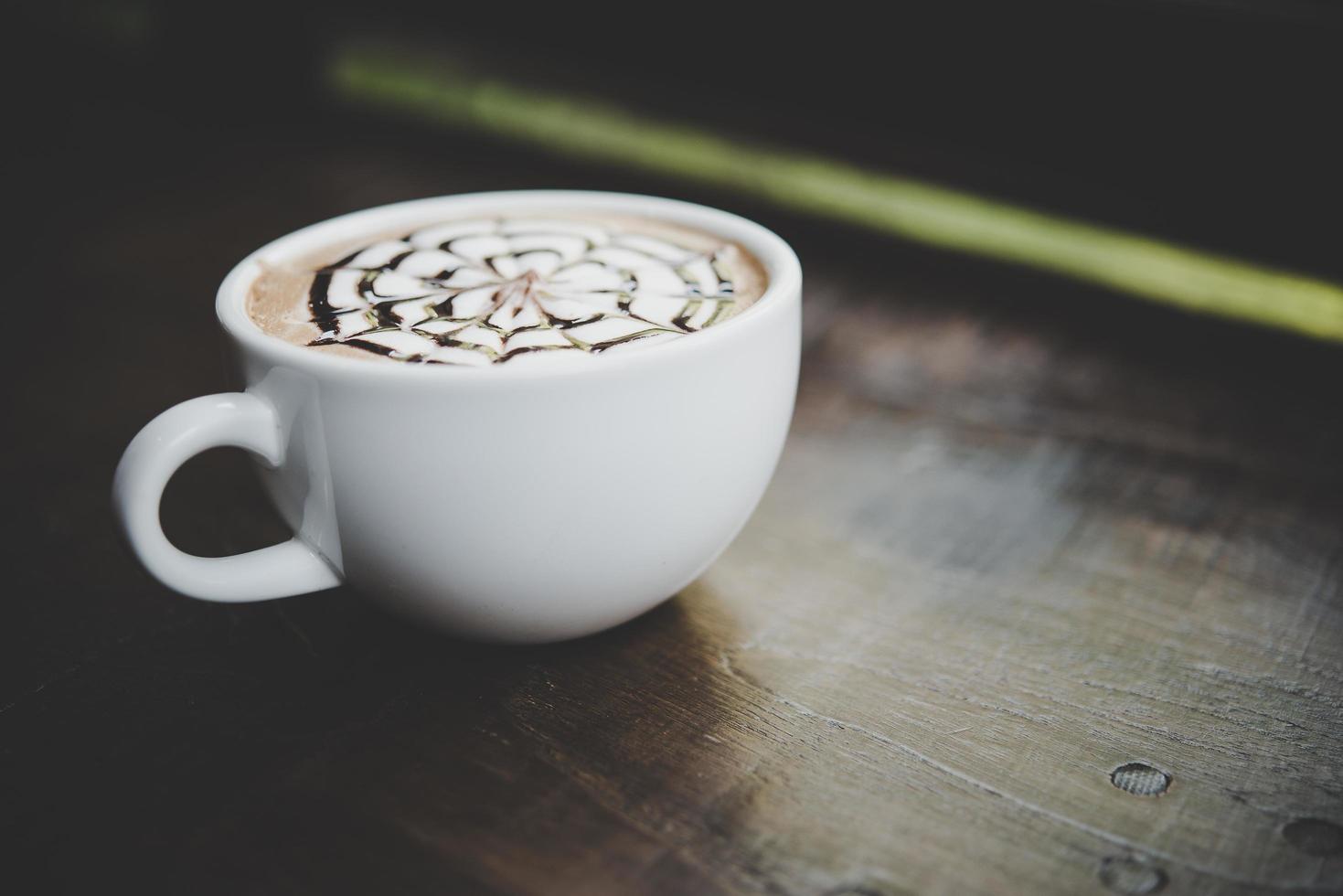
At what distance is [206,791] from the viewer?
1.37ft

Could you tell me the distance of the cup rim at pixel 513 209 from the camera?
1.34 feet

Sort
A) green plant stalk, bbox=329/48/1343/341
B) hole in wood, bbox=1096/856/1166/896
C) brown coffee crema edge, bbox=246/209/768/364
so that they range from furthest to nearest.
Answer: green plant stalk, bbox=329/48/1343/341 → brown coffee crema edge, bbox=246/209/768/364 → hole in wood, bbox=1096/856/1166/896

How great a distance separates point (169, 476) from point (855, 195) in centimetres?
81

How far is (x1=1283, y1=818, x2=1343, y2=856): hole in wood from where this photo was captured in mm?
387

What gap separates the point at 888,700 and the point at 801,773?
65 millimetres

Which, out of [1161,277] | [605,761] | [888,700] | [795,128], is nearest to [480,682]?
[605,761]

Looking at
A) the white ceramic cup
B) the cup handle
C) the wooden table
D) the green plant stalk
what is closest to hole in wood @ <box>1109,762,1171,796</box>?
the wooden table

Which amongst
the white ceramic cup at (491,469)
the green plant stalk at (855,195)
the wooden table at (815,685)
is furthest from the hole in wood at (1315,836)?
the green plant stalk at (855,195)

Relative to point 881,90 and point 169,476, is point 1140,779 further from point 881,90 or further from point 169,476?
point 881,90

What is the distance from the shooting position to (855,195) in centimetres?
110

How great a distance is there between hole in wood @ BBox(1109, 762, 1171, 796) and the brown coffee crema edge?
0.81 ft

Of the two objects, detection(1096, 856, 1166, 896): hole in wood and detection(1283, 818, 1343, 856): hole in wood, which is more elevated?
detection(1096, 856, 1166, 896): hole in wood

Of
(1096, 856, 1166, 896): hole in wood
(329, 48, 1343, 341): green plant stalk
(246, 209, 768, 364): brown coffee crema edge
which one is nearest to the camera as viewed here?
(1096, 856, 1166, 896): hole in wood

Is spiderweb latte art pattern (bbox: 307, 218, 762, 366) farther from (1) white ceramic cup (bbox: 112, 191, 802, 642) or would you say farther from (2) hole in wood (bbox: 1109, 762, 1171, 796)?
(2) hole in wood (bbox: 1109, 762, 1171, 796)
